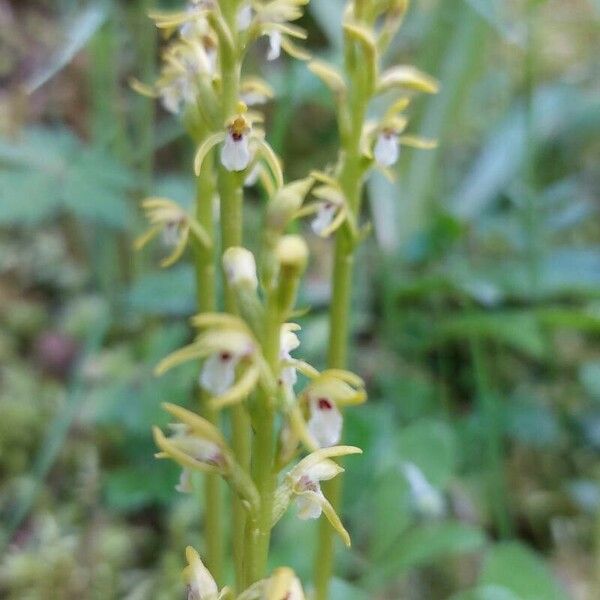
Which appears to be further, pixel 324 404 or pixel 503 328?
pixel 503 328

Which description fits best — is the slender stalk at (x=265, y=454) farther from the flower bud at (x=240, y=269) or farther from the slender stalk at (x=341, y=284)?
the slender stalk at (x=341, y=284)

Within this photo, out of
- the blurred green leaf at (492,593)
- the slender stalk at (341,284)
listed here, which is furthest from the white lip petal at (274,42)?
the blurred green leaf at (492,593)

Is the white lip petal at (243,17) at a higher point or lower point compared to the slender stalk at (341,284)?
higher

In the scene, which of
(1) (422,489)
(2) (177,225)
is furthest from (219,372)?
(1) (422,489)

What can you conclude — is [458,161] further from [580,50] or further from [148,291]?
[148,291]

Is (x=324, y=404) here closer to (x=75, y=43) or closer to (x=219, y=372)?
(x=219, y=372)

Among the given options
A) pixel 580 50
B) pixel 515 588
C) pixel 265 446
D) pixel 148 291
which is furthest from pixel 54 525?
pixel 580 50
